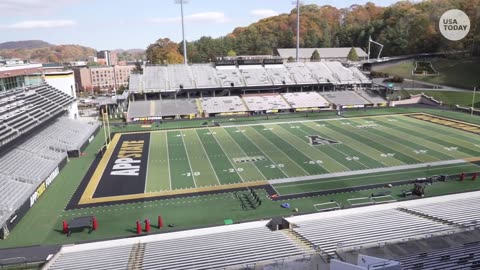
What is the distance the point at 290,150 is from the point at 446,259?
18.7 meters

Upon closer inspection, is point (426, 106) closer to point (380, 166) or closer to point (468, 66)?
point (468, 66)

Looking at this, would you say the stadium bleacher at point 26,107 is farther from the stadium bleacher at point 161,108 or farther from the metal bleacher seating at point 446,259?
the metal bleacher seating at point 446,259

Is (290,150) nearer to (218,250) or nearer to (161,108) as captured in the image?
(218,250)

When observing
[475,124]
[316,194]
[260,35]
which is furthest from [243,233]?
[260,35]

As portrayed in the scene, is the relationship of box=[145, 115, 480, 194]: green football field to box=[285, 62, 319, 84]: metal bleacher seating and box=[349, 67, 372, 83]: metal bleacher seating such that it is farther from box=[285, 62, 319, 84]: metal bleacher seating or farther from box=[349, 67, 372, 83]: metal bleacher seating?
box=[349, 67, 372, 83]: metal bleacher seating

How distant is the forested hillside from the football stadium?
30453 millimetres

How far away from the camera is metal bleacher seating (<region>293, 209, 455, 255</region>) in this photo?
1102 centimetres

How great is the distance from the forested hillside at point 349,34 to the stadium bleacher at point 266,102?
40.0 metres

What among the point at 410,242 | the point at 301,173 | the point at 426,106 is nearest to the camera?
the point at 410,242

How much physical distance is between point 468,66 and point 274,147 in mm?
47748

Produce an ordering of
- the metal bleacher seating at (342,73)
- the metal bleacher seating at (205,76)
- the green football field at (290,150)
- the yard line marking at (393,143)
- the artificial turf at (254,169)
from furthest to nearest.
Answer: the metal bleacher seating at (342,73), the metal bleacher seating at (205,76), the yard line marking at (393,143), the green football field at (290,150), the artificial turf at (254,169)

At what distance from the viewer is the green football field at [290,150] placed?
74.9 feet

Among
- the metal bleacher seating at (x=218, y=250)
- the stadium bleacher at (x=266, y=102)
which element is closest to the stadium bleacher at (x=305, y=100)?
the stadium bleacher at (x=266, y=102)

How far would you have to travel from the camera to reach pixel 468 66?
193ft
